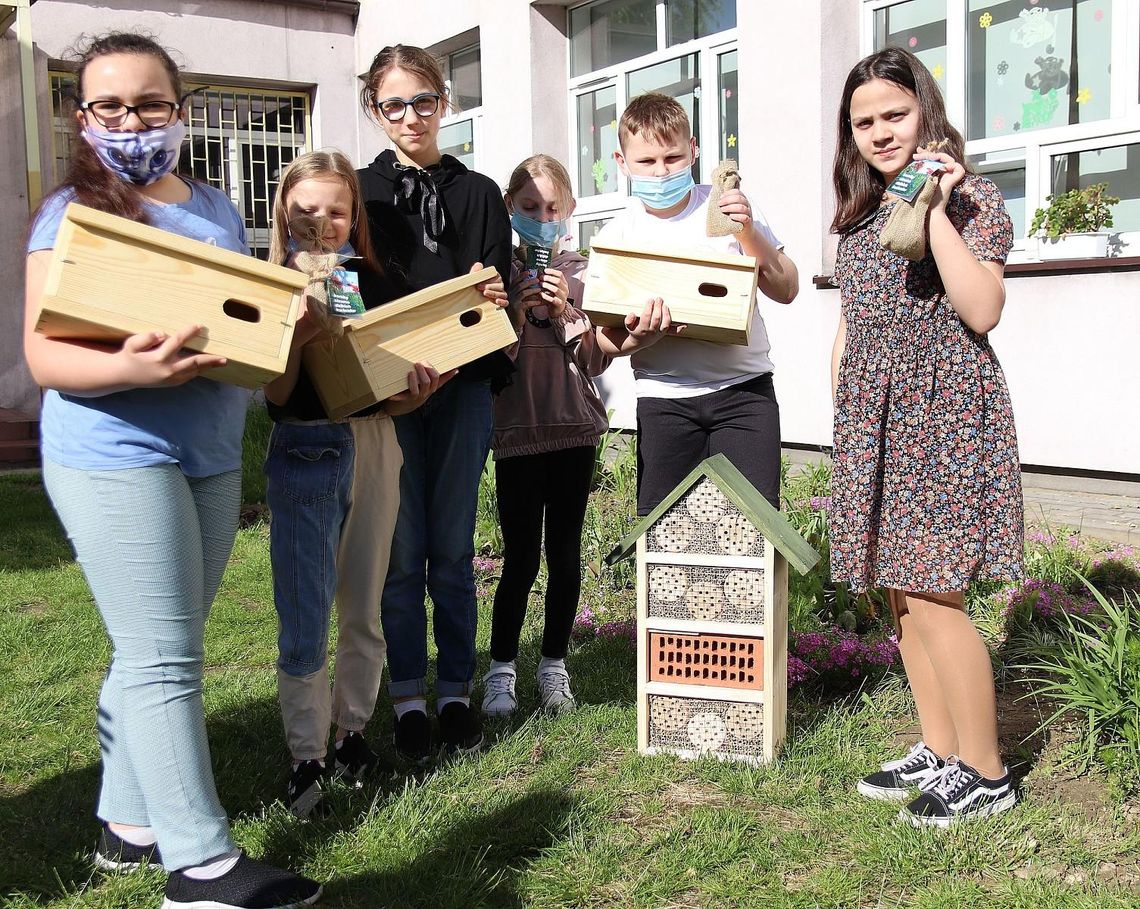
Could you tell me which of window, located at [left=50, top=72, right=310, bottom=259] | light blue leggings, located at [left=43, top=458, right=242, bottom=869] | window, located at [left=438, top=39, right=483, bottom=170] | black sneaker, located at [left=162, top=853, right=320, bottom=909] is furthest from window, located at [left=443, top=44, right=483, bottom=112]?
black sneaker, located at [left=162, top=853, right=320, bottom=909]

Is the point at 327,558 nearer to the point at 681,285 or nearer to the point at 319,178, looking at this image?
the point at 319,178

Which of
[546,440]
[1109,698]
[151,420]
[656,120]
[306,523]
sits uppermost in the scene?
[656,120]

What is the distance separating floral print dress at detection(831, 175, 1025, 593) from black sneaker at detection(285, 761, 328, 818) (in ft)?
5.11

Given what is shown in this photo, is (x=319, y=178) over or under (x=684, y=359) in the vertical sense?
over

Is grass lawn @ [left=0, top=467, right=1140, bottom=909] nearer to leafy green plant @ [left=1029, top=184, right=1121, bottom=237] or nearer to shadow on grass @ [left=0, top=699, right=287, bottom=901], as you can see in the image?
shadow on grass @ [left=0, top=699, right=287, bottom=901]

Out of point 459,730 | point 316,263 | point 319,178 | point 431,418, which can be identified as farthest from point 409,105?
point 459,730

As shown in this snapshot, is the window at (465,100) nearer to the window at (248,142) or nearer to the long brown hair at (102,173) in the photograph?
the window at (248,142)

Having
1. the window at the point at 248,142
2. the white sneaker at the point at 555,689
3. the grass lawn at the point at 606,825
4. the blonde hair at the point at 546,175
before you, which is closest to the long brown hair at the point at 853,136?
the blonde hair at the point at 546,175

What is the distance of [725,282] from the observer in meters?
2.91

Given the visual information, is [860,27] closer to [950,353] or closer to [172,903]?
[950,353]

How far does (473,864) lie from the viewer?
2.60 m

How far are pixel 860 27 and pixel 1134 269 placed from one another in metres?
2.40

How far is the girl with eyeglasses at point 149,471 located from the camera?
2143mm

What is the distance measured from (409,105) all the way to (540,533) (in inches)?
55.0
